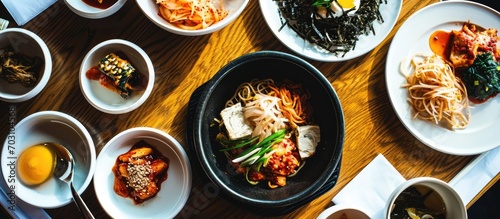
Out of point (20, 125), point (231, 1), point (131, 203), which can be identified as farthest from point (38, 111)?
point (231, 1)

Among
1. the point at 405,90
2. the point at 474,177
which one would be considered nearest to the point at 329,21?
the point at 405,90

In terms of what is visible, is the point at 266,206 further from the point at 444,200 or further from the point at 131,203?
the point at 444,200

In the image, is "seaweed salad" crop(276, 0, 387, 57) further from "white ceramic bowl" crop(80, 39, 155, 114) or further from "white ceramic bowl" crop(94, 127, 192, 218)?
"white ceramic bowl" crop(94, 127, 192, 218)

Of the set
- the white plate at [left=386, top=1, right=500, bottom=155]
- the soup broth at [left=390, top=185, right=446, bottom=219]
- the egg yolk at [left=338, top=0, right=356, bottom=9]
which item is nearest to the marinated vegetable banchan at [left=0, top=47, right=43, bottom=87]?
the egg yolk at [left=338, top=0, right=356, bottom=9]

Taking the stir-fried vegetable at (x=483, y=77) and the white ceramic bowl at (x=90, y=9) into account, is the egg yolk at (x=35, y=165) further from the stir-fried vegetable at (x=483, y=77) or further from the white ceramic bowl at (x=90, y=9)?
the stir-fried vegetable at (x=483, y=77)

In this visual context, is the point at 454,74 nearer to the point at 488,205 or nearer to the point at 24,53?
the point at 488,205

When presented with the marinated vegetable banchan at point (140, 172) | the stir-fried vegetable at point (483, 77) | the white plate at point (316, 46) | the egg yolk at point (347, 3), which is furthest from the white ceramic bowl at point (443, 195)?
the marinated vegetable banchan at point (140, 172)
